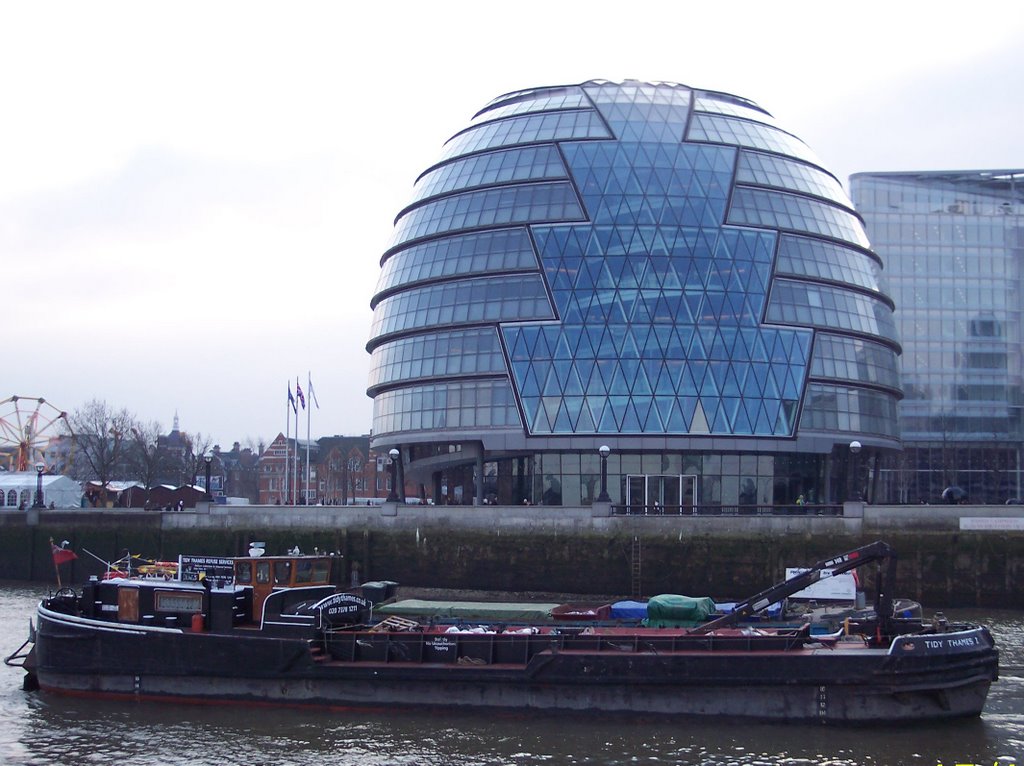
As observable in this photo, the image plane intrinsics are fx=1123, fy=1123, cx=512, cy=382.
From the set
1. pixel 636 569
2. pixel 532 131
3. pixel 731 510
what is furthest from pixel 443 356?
pixel 636 569

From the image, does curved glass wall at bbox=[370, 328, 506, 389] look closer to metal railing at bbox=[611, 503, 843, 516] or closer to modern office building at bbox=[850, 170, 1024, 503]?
metal railing at bbox=[611, 503, 843, 516]

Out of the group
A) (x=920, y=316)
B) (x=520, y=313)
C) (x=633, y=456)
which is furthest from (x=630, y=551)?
(x=920, y=316)

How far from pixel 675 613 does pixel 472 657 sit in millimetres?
5843

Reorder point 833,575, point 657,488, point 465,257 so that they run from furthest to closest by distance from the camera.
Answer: point 465,257
point 657,488
point 833,575

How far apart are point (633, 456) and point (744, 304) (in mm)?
10354

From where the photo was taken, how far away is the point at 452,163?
2746 inches

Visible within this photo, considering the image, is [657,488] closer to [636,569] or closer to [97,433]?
[636,569]

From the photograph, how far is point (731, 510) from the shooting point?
51188mm

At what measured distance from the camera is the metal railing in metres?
48.2

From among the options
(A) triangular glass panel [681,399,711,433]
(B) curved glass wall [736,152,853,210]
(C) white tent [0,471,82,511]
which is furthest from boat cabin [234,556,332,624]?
(C) white tent [0,471,82,511]

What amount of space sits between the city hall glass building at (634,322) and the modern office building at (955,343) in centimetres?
3696

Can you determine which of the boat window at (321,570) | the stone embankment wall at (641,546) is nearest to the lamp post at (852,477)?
the stone embankment wall at (641,546)

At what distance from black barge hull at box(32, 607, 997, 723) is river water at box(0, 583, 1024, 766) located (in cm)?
41

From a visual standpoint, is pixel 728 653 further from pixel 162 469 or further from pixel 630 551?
pixel 162 469
